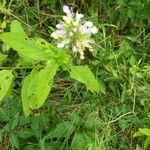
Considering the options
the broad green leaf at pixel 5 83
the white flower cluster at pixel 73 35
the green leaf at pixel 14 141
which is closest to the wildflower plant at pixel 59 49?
the white flower cluster at pixel 73 35

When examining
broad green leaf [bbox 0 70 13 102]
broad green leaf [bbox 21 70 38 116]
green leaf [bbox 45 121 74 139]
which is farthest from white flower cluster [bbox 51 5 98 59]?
green leaf [bbox 45 121 74 139]

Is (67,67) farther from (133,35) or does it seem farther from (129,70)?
(133,35)

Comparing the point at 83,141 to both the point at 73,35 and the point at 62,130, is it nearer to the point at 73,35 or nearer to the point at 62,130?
the point at 62,130

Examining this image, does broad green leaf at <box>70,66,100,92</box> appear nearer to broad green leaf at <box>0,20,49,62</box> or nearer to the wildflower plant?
the wildflower plant

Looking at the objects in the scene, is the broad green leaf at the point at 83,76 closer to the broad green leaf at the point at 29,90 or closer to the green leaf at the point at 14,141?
the broad green leaf at the point at 29,90

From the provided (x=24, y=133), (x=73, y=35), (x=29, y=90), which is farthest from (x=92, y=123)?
(x=73, y=35)

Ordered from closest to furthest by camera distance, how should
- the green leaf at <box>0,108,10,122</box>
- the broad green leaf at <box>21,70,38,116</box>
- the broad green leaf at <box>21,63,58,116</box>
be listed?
1. the broad green leaf at <box>21,63,58,116</box>
2. the broad green leaf at <box>21,70,38,116</box>
3. the green leaf at <box>0,108,10,122</box>
